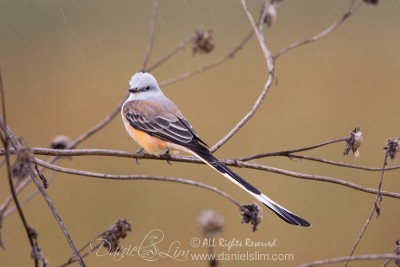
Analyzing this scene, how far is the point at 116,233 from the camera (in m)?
2.36

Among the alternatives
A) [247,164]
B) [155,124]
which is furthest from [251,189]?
[155,124]

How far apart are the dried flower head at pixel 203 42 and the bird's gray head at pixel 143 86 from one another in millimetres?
413

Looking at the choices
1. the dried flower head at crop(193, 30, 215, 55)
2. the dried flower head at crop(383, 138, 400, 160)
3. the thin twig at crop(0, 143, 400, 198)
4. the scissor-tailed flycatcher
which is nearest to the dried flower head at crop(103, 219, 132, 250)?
the thin twig at crop(0, 143, 400, 198)

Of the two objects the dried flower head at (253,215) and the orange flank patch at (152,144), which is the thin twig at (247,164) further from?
the orange flank patch at (152,144)

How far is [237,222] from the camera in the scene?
556 cm

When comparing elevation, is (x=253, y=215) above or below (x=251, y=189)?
Result: below

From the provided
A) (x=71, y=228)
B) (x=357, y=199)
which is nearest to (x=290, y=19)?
(x=357, y=199)

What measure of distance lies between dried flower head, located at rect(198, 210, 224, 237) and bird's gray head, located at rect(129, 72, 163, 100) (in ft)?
6.36

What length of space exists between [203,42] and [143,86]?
1.75ft

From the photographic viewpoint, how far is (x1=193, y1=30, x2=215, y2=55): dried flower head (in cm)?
324

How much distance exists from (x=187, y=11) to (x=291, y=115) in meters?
2.03

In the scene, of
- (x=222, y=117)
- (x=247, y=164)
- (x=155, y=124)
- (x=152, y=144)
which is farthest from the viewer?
(x=222, y=117)

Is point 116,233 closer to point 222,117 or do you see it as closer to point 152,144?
point 152,144

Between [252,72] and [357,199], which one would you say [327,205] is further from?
[252,72]
